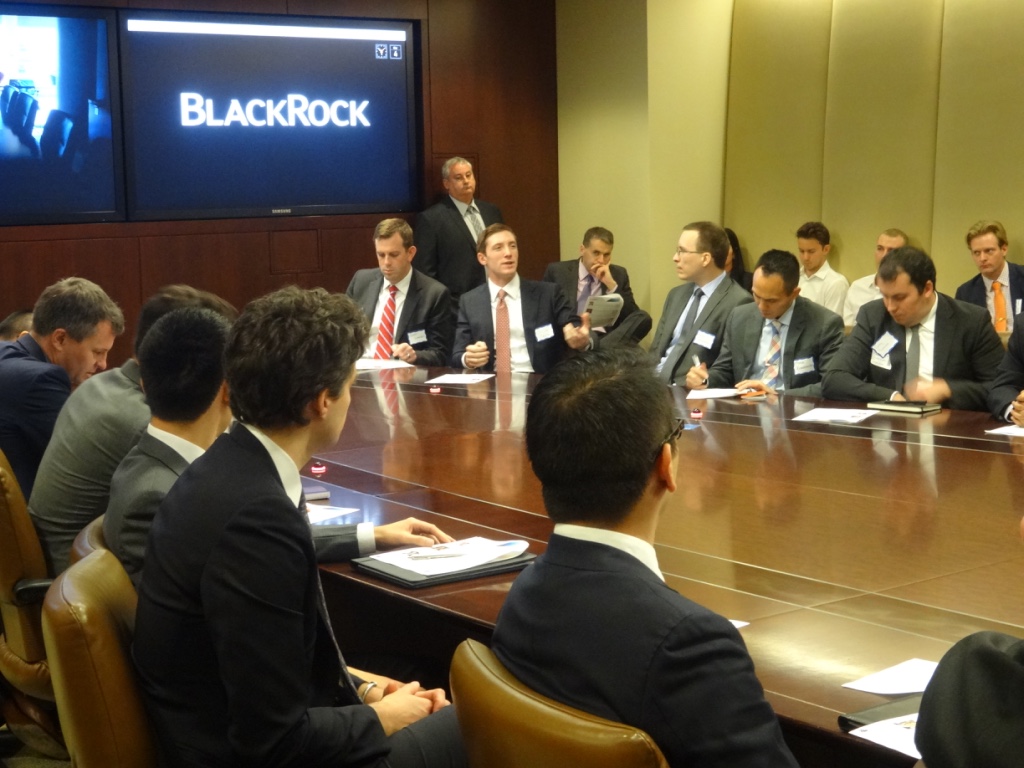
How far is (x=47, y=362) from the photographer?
150 inches

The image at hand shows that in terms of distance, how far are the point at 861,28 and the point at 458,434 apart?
5081 mm

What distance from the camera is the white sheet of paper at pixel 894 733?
153cm

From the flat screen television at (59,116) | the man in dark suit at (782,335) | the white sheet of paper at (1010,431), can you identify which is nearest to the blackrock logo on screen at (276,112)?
the flat screen television at (59,116)

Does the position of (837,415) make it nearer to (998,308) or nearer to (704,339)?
(704,339)

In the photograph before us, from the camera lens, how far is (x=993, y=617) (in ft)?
6.82

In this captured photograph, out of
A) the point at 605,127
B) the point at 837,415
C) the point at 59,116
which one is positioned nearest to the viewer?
the point at 837,415

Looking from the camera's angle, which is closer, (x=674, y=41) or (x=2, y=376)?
(x=2, y=376)

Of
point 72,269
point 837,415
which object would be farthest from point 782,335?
point 72,269

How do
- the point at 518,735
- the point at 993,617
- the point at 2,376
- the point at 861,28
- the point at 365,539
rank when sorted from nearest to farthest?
the point at 518,735
the point at 993,617
the point at 365,539
the point at 2,376
the point at 861,28

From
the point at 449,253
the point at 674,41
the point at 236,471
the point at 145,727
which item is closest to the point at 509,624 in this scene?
the point at 236,471

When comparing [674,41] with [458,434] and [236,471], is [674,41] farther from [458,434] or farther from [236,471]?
[236,471]

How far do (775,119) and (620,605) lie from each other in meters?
7.49

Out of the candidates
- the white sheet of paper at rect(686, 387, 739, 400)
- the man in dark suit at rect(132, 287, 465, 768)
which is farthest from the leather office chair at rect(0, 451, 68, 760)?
the white sheet of paper at rect(686, 387, 739, 400)

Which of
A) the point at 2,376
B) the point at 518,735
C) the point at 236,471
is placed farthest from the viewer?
the point at 2,376
